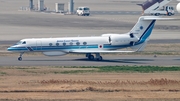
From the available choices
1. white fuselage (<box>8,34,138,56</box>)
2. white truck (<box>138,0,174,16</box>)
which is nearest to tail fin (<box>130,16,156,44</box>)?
white fuselage (<box>8,34,138,56</box>)

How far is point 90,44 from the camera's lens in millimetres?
47875

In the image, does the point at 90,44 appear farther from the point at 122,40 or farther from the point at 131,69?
the point at 131,69

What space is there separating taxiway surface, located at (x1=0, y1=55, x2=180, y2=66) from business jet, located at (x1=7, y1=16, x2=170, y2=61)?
0.86m

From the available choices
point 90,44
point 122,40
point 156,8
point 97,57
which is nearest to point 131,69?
point 122,40

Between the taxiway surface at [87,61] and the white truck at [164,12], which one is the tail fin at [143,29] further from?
the white truck at [164,12]

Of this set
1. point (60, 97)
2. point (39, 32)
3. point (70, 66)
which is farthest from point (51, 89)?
point (39, 32)

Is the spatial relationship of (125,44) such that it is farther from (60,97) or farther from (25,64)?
(60,97)

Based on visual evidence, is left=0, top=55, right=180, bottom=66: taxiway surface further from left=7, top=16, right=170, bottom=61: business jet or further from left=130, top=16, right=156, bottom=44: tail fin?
left=130, top=16, right=156, bottom=44: tail fin

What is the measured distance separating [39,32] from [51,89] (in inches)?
1816

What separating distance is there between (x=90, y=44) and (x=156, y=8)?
65795 millimetres

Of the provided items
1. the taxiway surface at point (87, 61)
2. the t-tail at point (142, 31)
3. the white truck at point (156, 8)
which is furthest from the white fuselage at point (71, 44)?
the white truck at point (156, 8)

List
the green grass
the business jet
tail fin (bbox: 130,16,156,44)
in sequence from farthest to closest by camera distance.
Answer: tail fin (bbox: 130,16,156,44) → the business jet → the green grass

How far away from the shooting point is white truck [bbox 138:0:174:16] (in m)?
109

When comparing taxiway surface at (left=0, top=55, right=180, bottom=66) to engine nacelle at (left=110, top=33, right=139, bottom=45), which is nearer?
taxiway surface at (left=0, top=55, right=180, bottom=66)
